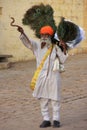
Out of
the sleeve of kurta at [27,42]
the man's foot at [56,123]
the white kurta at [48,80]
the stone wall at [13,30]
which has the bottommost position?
the stone wall at [13,30]

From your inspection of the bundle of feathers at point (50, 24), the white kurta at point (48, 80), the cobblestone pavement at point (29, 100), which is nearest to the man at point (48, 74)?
the white kurta at point (48, 80)

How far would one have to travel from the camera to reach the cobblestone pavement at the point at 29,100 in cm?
812

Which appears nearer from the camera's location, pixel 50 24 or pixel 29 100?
pixel 50 24

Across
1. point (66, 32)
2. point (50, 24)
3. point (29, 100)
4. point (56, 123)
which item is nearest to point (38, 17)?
point (50, 24)

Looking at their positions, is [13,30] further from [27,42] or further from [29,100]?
[27,42]

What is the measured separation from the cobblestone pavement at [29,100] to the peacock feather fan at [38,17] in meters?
1.52

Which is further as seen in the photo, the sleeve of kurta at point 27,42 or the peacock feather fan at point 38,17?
the peacock feather fan at point 38,17

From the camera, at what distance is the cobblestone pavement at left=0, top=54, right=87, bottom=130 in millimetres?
8125

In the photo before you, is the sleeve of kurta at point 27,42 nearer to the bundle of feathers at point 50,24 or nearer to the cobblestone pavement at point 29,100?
the bundle of feathers at point 50,24

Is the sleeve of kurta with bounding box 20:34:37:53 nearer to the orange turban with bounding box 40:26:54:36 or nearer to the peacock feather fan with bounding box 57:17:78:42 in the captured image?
the orange turban with bounding box 40:26:54:36

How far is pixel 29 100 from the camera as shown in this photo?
10438 mm

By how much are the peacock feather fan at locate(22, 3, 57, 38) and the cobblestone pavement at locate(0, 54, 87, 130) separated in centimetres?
152

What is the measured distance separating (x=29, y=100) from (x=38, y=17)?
2.73 m

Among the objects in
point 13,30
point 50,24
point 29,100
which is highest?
point 50,24
